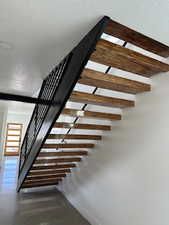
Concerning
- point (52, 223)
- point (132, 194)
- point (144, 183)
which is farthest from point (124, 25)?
point (52, 223)

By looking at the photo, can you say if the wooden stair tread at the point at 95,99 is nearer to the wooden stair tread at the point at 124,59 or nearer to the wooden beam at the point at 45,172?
the wooden stair tread at the point at 124,59

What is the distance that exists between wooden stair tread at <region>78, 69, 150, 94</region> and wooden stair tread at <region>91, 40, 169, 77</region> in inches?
4.5

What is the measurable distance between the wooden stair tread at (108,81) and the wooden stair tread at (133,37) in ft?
1.18

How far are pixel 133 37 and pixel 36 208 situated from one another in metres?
3.34

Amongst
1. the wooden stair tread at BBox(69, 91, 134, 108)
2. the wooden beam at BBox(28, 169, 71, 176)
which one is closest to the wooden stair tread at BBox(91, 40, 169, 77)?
the wooden stair tread at BBox(69, 91, 134, 108)

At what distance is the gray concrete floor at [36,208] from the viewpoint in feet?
9.33

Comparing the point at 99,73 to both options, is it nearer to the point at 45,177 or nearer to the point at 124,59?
the point at 124,59

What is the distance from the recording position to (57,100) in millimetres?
1931

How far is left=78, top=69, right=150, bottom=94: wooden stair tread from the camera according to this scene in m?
1.55

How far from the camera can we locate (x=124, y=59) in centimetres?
145

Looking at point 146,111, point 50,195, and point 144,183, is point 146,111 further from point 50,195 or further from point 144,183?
point 50,195

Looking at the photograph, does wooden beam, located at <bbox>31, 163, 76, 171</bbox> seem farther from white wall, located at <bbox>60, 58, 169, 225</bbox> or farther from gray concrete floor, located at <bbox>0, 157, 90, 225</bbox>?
gray concrete floor, located at <bbox>0, 157, 90, 225</bbox>

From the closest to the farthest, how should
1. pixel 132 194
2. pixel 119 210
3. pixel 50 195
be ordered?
pixel 132 194 → pixel 119 210 → pixel 50 195

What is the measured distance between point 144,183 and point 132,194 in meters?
0.28
